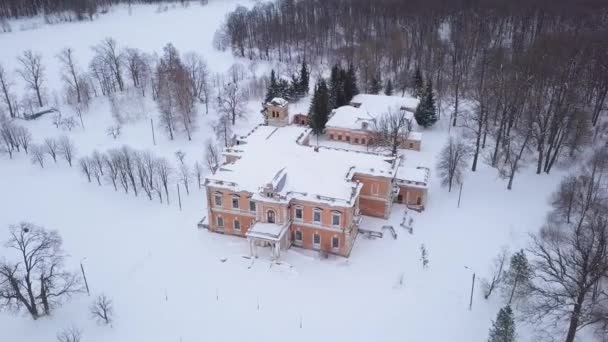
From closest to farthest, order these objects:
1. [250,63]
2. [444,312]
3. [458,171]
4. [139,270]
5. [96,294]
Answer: [444,312]
[96,294]
[139,270]
[458,171]
[250,63]

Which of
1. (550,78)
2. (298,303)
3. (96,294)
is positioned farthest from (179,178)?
(550,78)

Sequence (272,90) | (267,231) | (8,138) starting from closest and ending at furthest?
(267,231) → (8,138) → (272,90)

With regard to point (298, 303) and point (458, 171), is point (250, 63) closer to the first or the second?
point (458, 171)

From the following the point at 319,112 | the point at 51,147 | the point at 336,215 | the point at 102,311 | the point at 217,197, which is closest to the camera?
the point at 102,311

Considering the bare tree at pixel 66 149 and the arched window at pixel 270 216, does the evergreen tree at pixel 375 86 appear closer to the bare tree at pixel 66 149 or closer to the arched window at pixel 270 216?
the arched window at pixel 270 216

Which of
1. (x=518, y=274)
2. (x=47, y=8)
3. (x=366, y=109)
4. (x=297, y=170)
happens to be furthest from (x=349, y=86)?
(x=47, y=8)

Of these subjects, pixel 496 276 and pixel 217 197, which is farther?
pixel 217 197

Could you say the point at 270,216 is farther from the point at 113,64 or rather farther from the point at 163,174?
the point at 113,64

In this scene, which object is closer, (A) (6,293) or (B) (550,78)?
(A) (6,293)
